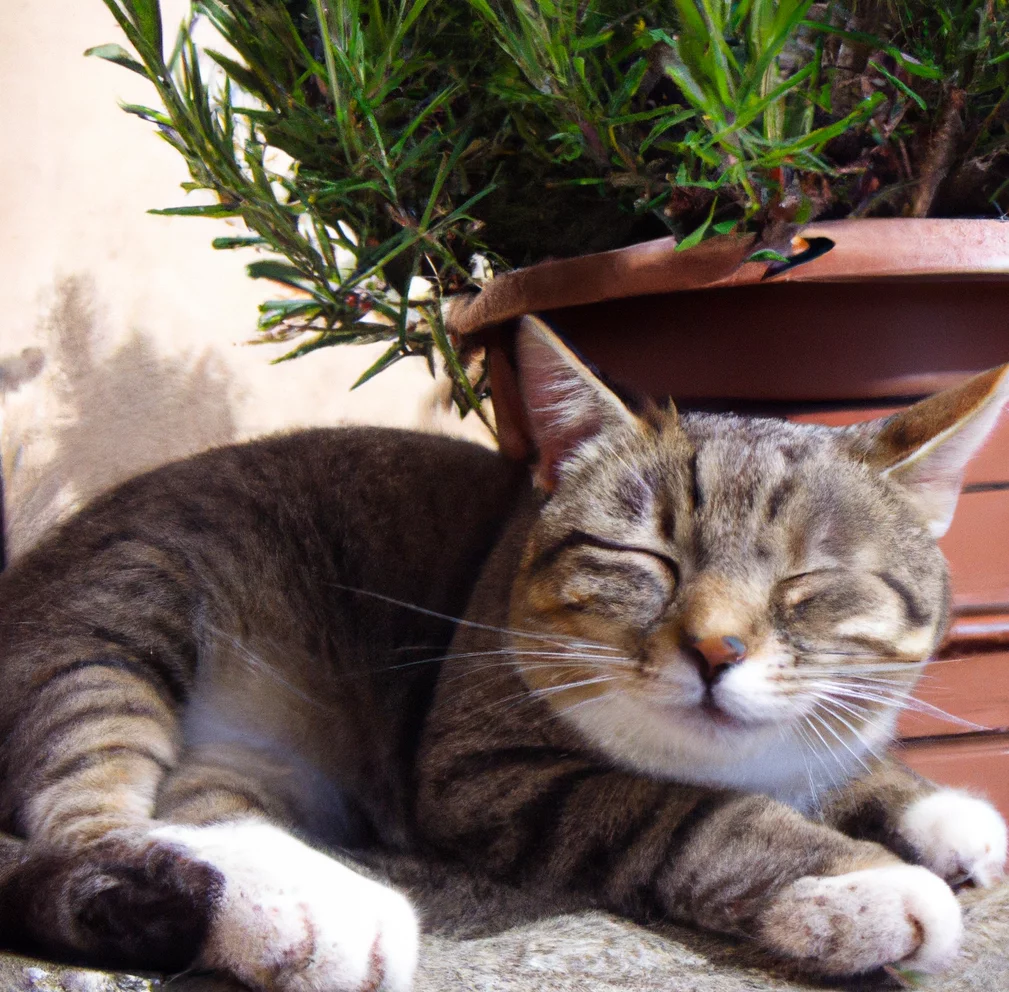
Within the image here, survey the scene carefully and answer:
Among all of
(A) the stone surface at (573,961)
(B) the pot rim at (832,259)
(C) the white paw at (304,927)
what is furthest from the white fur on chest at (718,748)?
(B) the pot rim at (832,259)

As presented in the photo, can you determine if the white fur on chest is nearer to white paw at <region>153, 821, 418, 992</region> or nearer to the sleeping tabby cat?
the sleeping tabby cat

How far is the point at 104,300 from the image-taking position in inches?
62.1

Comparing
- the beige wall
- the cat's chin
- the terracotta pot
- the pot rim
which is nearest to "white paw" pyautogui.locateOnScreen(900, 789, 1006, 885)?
the cat's chin

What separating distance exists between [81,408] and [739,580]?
3.83 ft

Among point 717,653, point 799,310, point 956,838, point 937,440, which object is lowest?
point 956,838

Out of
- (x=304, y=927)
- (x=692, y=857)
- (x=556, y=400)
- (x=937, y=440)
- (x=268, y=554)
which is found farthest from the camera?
(x=268, y=554)

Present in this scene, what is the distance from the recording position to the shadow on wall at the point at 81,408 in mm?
1565

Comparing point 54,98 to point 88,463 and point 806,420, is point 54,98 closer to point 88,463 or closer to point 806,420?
point 88,463

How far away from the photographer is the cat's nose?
0.87 m

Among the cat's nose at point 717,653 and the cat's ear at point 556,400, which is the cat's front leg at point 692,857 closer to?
the cat's nose at point 717,653

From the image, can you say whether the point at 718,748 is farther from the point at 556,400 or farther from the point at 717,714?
the point at 556,400

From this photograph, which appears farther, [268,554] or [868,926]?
[268,554]

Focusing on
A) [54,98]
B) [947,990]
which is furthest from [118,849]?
[54,98]

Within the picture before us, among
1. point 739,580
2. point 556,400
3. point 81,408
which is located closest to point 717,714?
point 739,580
